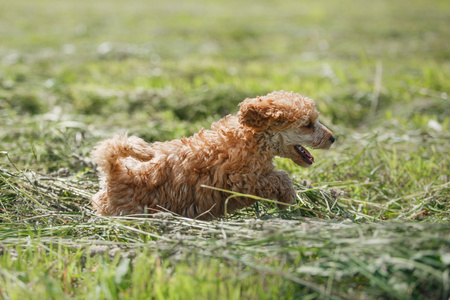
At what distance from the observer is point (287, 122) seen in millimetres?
3742

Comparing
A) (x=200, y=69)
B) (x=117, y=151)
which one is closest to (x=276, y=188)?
(x=117, y=151)

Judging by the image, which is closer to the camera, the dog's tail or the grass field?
the grass field

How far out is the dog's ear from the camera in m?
3.63

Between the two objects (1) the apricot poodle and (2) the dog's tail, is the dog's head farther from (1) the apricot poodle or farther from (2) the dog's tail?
(2) the dog's tail

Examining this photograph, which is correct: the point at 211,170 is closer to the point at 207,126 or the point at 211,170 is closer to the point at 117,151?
the point at 117,151

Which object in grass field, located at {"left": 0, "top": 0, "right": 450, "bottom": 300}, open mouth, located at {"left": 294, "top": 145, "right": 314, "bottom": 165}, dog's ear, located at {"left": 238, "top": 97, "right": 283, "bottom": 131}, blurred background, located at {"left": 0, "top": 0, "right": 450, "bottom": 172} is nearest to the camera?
grass field, located at {"left": 0, "top": 0, "right": 450, "bottom": 300}

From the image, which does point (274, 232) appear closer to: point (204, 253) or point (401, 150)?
point (204, 253)

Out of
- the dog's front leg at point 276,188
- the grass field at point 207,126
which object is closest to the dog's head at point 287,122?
the dog's front leg at point 276,188

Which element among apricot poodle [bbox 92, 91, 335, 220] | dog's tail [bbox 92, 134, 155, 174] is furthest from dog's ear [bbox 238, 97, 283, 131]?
dog's tail [bbox 92, 134, 155, 174]

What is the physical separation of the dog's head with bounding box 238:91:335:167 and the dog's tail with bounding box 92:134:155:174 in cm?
96

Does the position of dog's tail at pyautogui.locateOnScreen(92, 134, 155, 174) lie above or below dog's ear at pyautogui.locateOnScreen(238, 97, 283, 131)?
below

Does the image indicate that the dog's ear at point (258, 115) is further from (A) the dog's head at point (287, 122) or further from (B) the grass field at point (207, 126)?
(B) the grass field at point (207, 126)

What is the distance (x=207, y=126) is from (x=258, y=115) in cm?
261

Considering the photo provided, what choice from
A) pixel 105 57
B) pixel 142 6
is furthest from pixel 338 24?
pixel 142 6
